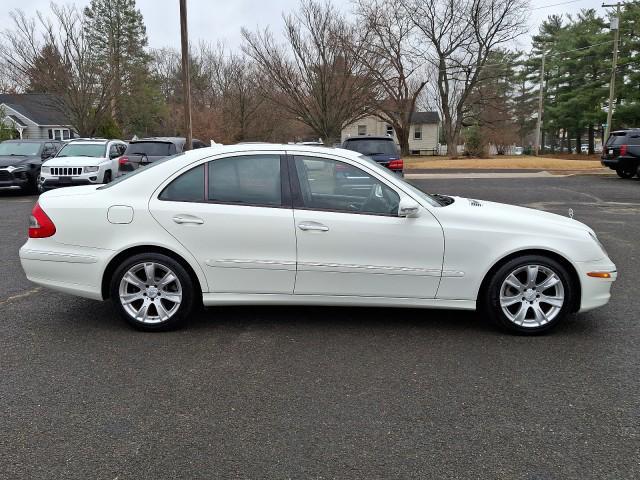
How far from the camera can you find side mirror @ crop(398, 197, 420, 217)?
4496mm

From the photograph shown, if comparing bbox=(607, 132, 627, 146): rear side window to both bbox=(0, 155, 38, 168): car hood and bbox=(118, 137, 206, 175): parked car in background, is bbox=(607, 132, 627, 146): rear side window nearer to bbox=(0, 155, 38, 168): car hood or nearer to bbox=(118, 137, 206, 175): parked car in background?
bbox=(118, 137, 206, 175): parked car in background

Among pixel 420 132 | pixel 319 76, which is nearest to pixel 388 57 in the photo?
pixel 319 76

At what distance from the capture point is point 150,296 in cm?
468

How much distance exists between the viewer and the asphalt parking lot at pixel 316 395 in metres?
2.84

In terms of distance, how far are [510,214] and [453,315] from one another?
111 centimetres

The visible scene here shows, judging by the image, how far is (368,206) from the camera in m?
4.67

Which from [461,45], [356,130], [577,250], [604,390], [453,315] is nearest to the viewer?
[604,390]

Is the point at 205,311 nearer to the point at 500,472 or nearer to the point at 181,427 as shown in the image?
the point at 181,427

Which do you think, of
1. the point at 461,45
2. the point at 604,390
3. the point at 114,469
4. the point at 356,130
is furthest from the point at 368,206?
the point at 356,130

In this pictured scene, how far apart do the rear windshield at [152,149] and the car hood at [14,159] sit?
3729 millimetres

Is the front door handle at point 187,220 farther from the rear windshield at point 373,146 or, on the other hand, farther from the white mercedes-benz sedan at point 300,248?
the rear windshield at point 373,146

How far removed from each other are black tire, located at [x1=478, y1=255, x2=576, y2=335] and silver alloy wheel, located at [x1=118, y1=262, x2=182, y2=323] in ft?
8.55

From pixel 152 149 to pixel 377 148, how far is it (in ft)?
19.4

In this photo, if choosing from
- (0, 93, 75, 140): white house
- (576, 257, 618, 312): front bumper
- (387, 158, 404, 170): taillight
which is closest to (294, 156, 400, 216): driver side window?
(576, 257, 618, 312): front bumper
